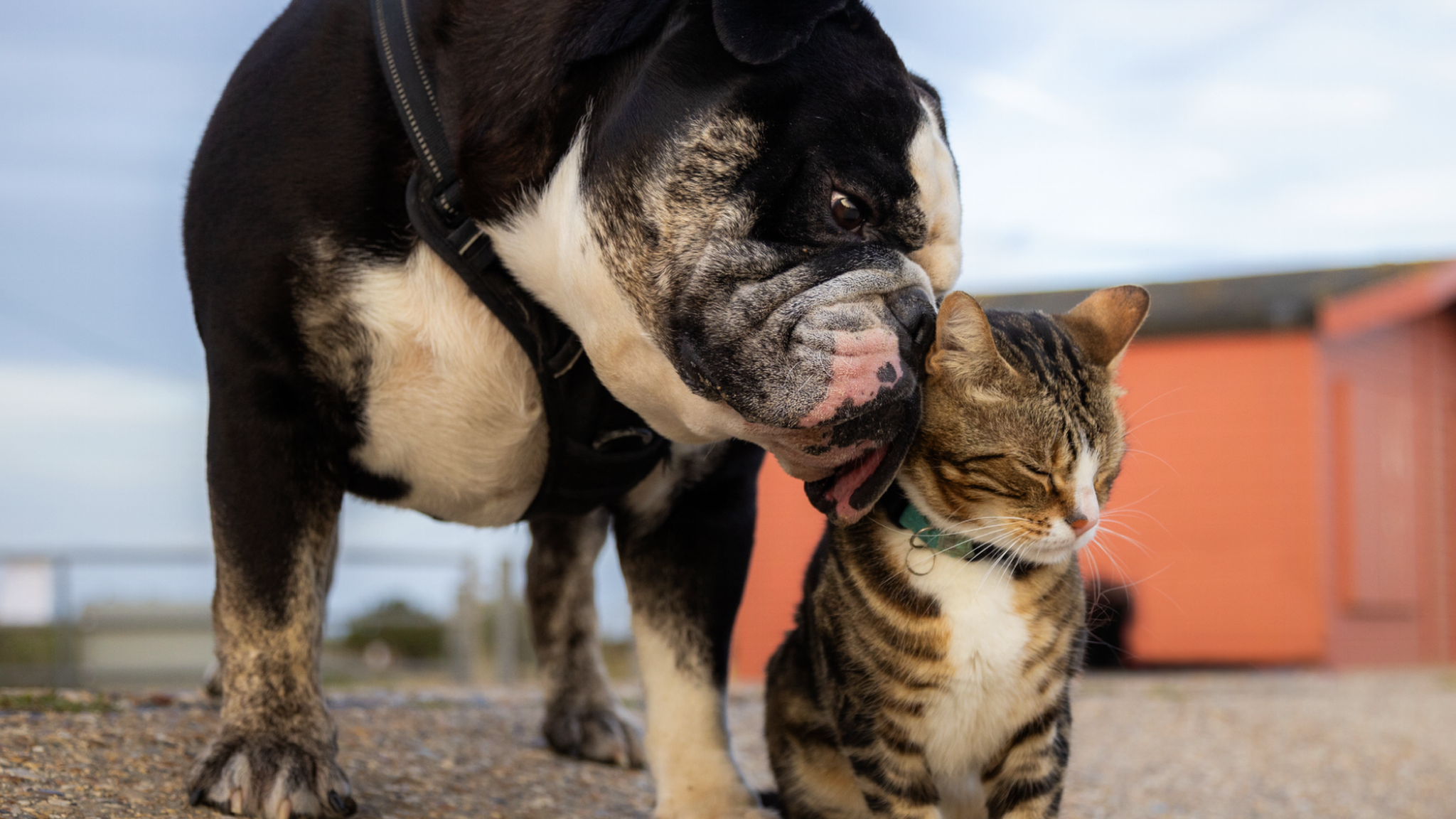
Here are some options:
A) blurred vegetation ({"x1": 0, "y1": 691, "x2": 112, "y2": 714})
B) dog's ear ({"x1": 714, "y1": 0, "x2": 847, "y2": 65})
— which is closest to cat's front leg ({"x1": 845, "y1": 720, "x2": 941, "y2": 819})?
dog's ear ({"x1": 714, "y1": 0, "x2": 847, "y2": 65})

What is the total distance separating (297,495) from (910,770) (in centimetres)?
132

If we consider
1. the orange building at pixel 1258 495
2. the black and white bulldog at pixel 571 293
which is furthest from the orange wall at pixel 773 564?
the black and white bulldog at pixel 571 293

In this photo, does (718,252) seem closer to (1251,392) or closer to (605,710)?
(605,710)

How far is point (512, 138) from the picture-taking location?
2443 millimetres

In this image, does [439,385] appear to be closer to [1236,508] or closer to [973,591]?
[973,591]

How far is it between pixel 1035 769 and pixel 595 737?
165 centimetres

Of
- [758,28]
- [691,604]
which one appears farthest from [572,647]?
[758,28]

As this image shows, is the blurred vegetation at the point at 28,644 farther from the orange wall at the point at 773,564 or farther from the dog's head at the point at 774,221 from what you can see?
the dog's head at the point at 774,221

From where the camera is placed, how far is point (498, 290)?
2.54 metres

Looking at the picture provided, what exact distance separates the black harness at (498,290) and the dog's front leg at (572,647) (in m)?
0.99

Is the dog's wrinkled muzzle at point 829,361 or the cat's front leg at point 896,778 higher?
the dog's wrinkled muzzle at point 829,361

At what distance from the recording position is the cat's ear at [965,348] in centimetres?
230

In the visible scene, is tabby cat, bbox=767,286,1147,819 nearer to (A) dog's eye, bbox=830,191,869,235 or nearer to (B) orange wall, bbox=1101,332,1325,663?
(A) dog's eye, bbox=830,191,869,235

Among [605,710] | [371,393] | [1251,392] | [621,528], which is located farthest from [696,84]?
[1251,392]
